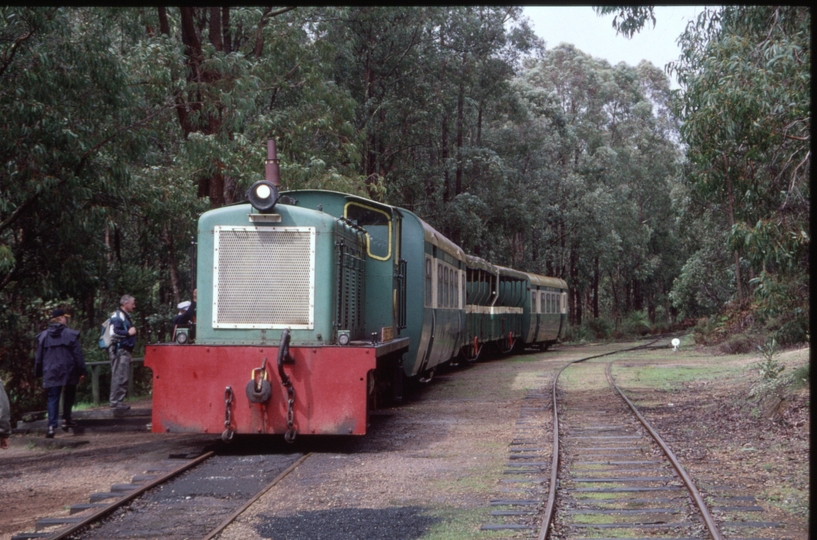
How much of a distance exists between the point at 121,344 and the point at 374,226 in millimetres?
3635

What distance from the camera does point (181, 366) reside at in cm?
903

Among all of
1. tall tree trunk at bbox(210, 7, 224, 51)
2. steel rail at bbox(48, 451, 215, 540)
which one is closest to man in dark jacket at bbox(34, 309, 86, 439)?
steel rail at bbox(48, 451, 215, 540)

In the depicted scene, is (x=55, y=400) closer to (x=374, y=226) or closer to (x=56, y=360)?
(x=56, y=360)

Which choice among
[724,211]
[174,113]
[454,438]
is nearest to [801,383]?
[454,438]

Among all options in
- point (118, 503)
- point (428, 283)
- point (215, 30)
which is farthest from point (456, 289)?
point (118, 503)

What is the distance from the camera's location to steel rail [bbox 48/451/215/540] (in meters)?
5.74

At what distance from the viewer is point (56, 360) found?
10.3 metres

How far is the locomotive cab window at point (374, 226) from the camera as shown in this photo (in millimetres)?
11359

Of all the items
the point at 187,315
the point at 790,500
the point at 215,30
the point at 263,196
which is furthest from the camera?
the point at 215,30

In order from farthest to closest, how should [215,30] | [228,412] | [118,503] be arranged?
[215,30]
[228,412]
[118,503]

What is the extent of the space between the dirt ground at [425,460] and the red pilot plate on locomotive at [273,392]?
17.8 inches

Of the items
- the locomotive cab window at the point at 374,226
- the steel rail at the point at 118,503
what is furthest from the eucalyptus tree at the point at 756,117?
the steel rail at the point at 118,503

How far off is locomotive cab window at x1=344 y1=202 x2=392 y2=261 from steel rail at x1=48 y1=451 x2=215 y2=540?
3800 mm

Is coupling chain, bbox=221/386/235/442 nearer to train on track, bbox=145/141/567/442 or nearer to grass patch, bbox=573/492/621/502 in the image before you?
train on track, bbox=145/141/567/442
